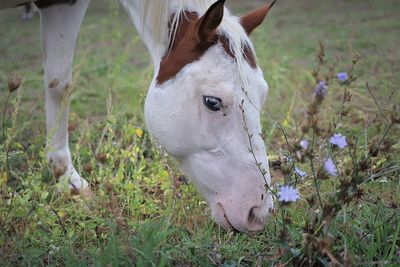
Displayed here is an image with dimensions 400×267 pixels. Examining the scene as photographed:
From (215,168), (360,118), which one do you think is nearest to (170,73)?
(215,168)

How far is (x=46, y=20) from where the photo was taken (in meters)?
2.71

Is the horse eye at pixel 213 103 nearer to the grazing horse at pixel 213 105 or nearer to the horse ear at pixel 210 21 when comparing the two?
the grazing horse at pixel 213 105

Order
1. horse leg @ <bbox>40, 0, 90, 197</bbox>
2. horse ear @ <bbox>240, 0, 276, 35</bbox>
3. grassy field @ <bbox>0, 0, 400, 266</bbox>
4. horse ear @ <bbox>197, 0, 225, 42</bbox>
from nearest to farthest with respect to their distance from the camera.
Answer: grassy field @ <bbox>0, 0, 400, 266</bbox>, horse ear @ <bbox>197, 0, 225, 42</bbox>, horse ear @ <bbox>240, 0, 276, 35</bbox>, horse leg @ <bbox>40, 0, 90, 197</bbox>

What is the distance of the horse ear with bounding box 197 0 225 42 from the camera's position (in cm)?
178

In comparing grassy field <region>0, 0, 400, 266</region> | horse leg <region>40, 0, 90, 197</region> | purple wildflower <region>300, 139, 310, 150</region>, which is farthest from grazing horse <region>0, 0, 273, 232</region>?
horse leg <region>40, 0, 90, 197</region>

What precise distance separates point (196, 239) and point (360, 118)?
2.16 m

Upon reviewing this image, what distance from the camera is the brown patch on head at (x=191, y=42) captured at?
188 cm

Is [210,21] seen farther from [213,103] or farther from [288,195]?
[288,195]

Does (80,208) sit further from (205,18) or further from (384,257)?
(384,257)

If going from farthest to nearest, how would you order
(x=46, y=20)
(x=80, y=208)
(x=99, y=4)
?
(x=99, y=4)
(x=46, y=20)
(x=80, y=208)

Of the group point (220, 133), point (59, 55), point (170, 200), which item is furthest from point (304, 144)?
point (59, 55)

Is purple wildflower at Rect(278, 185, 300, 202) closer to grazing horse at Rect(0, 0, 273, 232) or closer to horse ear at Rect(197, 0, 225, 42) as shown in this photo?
grazing horse at Rect(0, 0, 273, 232)

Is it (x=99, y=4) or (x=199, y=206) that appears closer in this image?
(x=199, y=206)

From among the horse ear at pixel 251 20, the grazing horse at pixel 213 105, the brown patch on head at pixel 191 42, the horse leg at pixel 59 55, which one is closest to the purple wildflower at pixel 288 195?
the grazing horse at pixel 213 105
